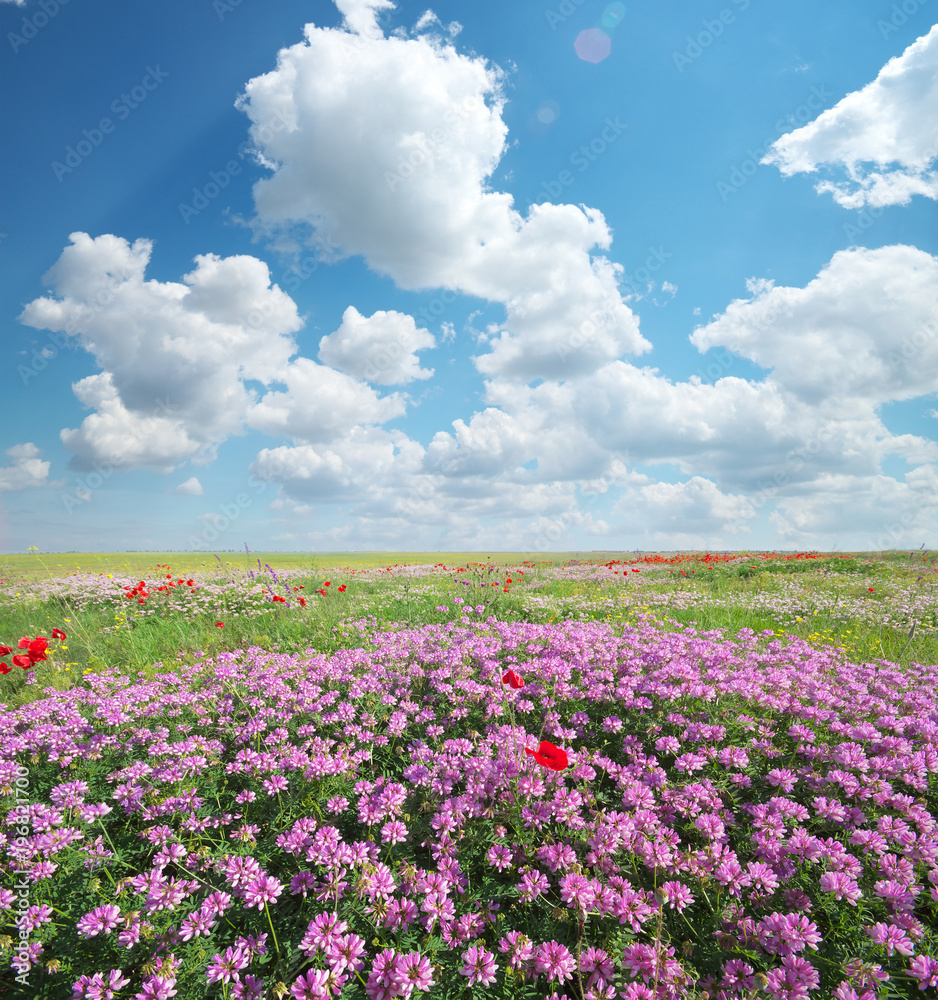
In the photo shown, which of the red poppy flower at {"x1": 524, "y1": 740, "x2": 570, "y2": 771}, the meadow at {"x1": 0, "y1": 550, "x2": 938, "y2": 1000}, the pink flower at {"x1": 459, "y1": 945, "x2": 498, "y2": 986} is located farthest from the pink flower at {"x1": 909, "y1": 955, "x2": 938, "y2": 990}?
the pink flower at {"x1": 459, "y1": 945, "x2": 498, "y2": 986}

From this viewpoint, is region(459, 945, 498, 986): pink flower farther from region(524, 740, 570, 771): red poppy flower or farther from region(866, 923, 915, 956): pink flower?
region(866, 923, 915, 956): pink flower

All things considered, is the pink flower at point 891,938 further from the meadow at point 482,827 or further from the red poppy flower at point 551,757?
the red poppy flower at point 551,757

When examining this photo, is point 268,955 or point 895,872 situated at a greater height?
point 895,872

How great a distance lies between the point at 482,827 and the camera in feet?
9.46

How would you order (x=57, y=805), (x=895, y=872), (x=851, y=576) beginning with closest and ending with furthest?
(x=895, y=872), (x=57, y=805), (x=851, y=576)

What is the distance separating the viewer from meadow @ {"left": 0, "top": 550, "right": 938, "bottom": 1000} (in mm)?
2188

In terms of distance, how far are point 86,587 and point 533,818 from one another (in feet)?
59.3

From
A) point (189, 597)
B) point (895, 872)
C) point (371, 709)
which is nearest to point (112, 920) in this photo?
point (371, 709)

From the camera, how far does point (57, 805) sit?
10.1ft

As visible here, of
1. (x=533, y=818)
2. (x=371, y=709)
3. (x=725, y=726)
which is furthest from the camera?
(x=371, y=709)

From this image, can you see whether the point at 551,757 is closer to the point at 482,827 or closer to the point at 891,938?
the point at 482,827

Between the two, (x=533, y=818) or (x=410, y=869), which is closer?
(x=410, y=869)

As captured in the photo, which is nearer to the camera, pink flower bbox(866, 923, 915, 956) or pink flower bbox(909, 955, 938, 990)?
pink flower bbox(909, 955, 938, 990)

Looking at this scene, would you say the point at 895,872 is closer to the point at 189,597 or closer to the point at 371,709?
the point at 371,709
